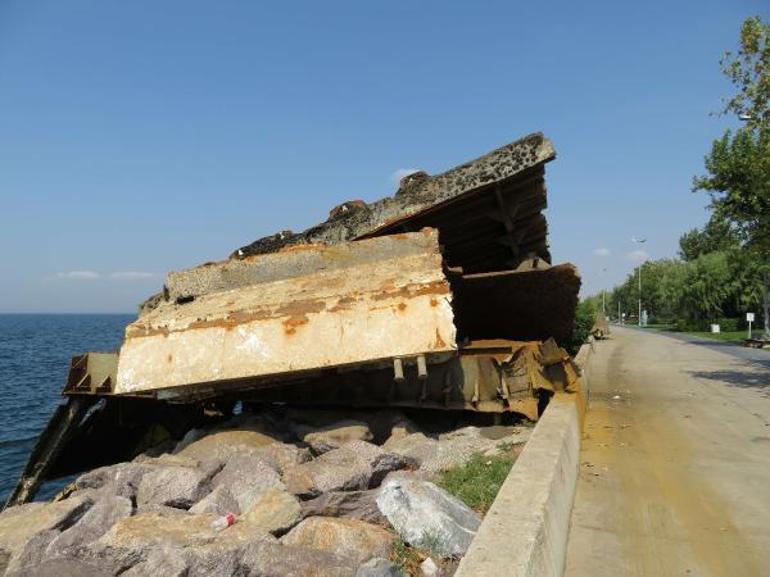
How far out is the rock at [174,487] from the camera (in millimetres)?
5320

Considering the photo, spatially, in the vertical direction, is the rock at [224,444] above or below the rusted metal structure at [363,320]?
below

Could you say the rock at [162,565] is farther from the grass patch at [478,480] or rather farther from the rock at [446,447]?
the rock at [446,447]

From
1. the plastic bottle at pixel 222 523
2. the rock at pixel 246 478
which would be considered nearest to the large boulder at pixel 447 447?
the rock at pixel 246 478

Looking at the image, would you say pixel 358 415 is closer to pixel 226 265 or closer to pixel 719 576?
pixel 226 265

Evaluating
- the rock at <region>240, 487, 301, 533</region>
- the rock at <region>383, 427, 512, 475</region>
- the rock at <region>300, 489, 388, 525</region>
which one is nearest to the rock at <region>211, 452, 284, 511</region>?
the rock at <region>240, 487, 301, 533</region>

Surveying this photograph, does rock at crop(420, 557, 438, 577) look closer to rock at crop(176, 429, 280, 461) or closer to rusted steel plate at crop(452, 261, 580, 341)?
rock at crop(176, 429, 280, 461)

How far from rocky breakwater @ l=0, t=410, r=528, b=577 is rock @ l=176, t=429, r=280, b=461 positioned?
1 centimetres

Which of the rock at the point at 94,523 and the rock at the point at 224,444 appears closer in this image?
the rock at the point at 94,523

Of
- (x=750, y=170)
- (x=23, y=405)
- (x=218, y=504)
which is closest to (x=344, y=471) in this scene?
(x=218, y=504)

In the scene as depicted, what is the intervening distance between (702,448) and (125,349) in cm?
627

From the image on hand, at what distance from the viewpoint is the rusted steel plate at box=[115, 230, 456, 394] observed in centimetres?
621

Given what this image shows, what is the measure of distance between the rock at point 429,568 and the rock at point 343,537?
237 mm

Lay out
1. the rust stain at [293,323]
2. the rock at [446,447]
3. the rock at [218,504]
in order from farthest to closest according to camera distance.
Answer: the rust stain at [293,323] < the rock at [446,447] < the rock at [218,504]

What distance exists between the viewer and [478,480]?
479 cm
